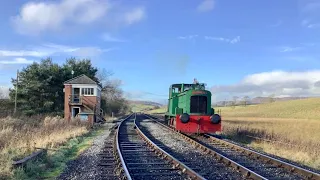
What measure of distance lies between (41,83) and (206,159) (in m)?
39.5

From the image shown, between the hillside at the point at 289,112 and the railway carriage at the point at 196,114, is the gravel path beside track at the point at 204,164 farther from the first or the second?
Answer: the hillside at the point at 289,112

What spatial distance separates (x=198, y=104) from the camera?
20.0 meters

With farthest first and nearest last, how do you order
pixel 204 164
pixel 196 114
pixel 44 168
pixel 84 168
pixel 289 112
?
pixel 289 112, pixel 196 114, pixel 204 164, pixel 84 168, pixel 44 168

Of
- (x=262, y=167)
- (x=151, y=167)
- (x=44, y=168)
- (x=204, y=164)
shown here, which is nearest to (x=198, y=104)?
(x=204, y=164)

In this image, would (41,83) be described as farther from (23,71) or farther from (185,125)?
(185,125)

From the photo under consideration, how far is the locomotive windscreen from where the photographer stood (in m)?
19.9

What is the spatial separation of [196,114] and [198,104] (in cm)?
73

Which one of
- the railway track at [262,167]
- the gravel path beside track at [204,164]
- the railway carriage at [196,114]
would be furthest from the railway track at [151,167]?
the railway carriage at [196,114]

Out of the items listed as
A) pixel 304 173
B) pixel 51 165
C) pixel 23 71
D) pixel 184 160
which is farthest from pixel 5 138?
pixel 23 71

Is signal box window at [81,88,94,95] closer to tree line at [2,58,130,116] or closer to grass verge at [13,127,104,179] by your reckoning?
tree line at [2,58,130,116]

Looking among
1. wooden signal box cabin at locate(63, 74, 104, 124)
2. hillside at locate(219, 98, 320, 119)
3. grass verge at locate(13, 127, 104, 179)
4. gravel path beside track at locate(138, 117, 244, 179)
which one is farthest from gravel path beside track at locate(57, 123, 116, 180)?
hillside at locate(219, 98, 320, 119)

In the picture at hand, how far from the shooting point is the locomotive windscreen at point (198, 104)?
19891 millimetres

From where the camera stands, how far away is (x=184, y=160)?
10.9 meters

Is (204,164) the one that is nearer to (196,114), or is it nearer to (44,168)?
(44,168)
